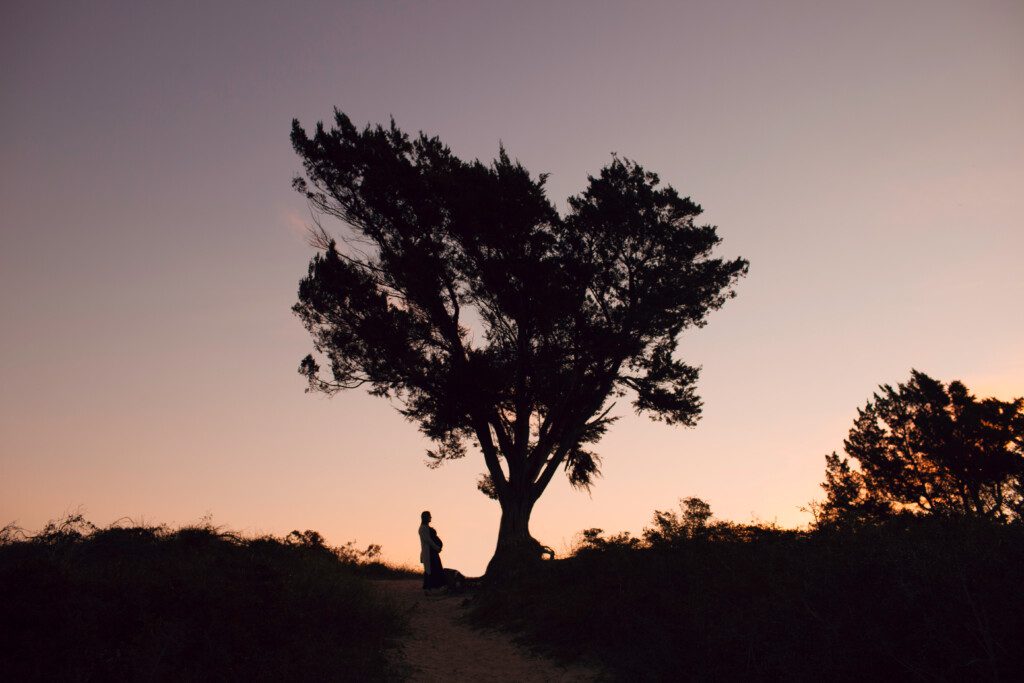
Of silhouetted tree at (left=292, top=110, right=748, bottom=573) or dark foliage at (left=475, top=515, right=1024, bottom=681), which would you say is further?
silhouetted tree at (left=292, top=110, right=748, bottom=573)

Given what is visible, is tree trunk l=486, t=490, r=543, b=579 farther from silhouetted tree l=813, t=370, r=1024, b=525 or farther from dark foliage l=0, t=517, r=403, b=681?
silhouetted tree l=813, t=370, r=1024, b=525

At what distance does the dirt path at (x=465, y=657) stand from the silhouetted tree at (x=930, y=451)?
950 inches

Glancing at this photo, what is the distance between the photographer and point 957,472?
101 feet

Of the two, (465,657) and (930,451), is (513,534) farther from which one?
(930,451)

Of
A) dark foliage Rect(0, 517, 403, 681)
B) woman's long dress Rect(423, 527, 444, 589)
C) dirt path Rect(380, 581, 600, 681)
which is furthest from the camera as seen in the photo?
woman's long dress Rect(423, 527, 444, 589)

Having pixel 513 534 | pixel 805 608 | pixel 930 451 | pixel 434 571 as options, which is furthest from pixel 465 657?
pixel 930 451

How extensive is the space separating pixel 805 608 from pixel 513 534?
11774mm

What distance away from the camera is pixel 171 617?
23.4ft

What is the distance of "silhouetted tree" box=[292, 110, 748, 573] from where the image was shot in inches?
716

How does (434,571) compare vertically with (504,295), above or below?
below

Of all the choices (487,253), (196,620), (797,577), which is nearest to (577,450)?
(487,253)

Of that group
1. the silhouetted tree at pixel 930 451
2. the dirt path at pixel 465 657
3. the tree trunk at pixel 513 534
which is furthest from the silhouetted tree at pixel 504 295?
the silhouetted tree at pixel 930 451

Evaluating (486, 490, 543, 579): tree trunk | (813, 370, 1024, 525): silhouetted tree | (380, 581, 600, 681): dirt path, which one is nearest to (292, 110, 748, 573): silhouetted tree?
(486, 490, 543, 579): tree trunk

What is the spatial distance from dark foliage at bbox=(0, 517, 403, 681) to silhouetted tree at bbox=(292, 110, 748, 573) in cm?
833
